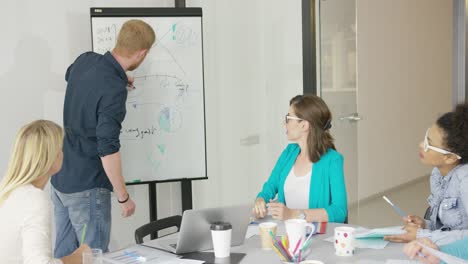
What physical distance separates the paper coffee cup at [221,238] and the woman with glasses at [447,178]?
64cm

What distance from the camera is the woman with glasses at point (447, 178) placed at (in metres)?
2.26

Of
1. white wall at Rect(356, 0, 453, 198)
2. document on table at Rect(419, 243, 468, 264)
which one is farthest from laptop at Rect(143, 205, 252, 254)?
white wall at Rect(356, 0, 453, 198)

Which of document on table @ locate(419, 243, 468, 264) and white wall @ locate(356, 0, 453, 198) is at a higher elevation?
white wall @ locate(356, 0, 453, 198)

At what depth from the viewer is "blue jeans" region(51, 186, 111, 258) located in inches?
116

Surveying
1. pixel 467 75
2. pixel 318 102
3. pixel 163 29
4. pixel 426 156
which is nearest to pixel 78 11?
pixel 163 29

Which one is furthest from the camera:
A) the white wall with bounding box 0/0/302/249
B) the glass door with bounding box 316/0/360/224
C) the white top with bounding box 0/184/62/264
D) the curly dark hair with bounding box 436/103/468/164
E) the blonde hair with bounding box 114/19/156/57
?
the glass door with bounding box 316/0/360/224

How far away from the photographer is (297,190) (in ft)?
9.50

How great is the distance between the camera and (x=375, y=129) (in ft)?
20.0

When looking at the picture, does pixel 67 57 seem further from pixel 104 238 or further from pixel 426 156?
pixel 426 156

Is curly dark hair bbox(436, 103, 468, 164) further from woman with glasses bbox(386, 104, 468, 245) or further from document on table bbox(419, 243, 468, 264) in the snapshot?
document on table bbox(419, 243, 468, 264)

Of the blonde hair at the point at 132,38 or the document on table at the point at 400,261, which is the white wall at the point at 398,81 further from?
the document on table at the point at 400,261

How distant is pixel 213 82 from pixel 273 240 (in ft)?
8.38

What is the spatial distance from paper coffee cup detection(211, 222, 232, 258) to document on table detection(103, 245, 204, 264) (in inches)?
3.8

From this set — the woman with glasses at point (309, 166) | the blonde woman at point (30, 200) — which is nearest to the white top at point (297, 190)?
the woman with glasses at point (309, 166)
